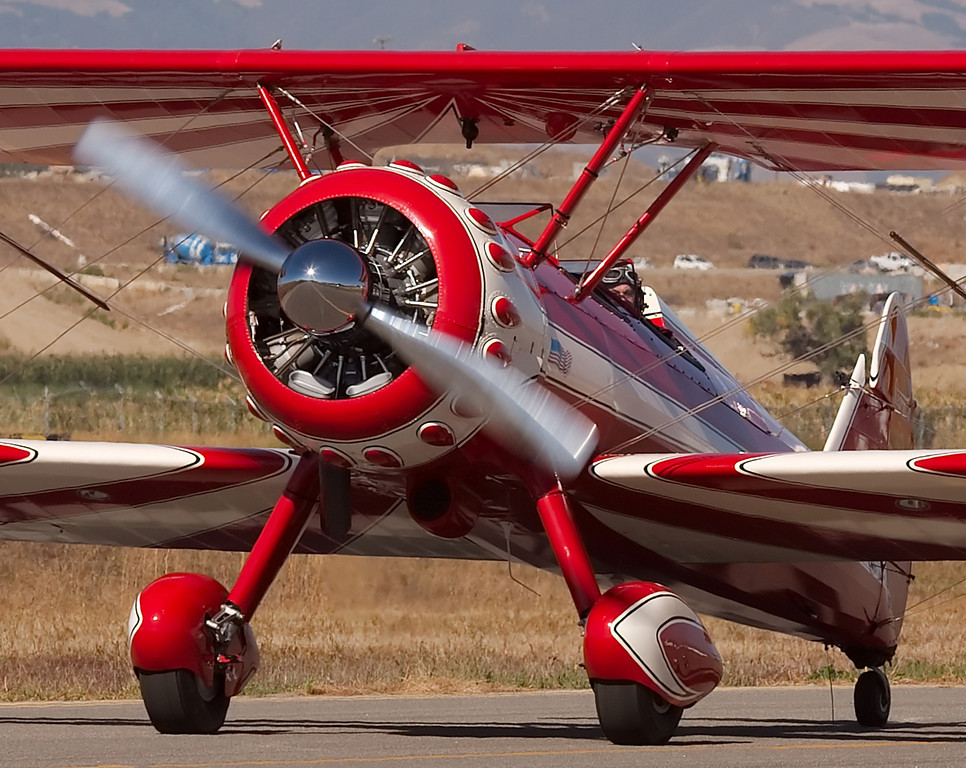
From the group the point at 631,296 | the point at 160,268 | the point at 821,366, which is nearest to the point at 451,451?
the point at 631,296

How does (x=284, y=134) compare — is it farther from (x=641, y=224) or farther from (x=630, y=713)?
(x=630, y=713)

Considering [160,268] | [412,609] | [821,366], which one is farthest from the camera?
[160,268]

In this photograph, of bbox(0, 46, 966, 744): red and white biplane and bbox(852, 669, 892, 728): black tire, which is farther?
bbox(852, 669, 892, 728): black tire

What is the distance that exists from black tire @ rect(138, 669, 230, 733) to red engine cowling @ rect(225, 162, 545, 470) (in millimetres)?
1492

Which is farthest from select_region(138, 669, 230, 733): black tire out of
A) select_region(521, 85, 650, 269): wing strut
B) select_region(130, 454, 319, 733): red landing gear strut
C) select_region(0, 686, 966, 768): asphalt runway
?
select_region(521, 85, 650, 269): wing strut

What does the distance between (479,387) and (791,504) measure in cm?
231

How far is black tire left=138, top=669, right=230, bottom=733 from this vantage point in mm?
9375

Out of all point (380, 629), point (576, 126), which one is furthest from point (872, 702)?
point (380, 629)

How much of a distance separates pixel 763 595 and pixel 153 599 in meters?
4.79

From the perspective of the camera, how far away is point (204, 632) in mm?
9539

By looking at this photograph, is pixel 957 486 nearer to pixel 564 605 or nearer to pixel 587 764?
pixel 587 764

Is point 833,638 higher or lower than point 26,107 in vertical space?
lower

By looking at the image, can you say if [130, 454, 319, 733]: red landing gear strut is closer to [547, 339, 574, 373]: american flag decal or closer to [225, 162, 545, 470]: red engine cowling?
[225, 162, 545, 470]: red engine cowling

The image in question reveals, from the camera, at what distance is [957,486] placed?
959 centimetres
